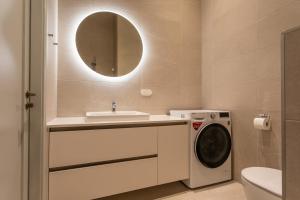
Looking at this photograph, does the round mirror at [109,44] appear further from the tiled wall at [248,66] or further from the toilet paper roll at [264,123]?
the toilet paper roll at [264,123]

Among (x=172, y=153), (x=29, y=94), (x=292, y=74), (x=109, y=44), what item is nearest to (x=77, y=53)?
(x=109, y=44)

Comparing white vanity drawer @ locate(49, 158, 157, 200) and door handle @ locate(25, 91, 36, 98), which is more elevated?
door handle @ locate(25, 91, 36, 98)

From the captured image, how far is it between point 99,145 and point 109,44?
1314 mm

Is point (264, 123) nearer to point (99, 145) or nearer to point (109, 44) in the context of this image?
point (99, 145)

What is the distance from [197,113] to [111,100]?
108cm

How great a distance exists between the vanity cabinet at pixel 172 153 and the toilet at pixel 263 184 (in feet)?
2.28

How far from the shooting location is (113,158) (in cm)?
176

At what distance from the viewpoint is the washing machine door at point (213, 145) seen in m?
2.11

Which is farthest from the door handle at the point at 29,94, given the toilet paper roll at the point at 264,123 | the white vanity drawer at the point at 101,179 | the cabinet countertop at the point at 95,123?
the toilet paper roll at the point at 264,123

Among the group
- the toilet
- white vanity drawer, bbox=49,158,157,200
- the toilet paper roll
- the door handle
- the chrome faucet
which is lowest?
white vanity drawer, bbox=49,158,157,200

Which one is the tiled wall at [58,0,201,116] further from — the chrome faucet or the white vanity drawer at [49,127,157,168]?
the white vanity drawer at [49,127,157,168]

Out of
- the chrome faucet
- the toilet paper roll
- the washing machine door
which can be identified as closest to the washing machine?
the washing machine door

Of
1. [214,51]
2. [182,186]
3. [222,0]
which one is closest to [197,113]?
[182,186]

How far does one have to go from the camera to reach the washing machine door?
211cm
